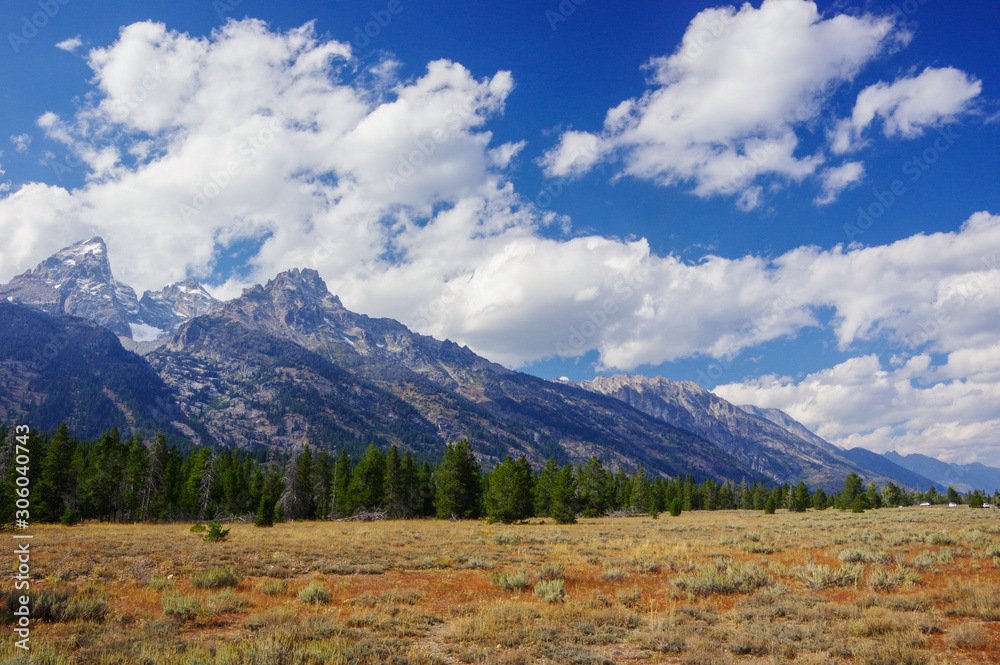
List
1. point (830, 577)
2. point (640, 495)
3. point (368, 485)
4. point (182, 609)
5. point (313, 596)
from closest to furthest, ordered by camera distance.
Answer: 1. point (182, 609)
2. point (313, 596)
3. point (830, 577)
4. point (368, 485)
5. point (640, 495)

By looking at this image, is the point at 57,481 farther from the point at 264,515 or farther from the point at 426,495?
the point at 426,495

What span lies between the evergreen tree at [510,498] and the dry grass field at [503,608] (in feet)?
99.6

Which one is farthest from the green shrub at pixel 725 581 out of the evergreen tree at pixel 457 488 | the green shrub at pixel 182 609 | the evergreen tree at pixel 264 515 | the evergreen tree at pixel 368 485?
the evergreen tree at pixel 368 485

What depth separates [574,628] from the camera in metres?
12.2

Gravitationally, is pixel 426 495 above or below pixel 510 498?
below

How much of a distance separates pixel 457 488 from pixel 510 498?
31.3 ft

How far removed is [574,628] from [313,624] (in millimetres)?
6505

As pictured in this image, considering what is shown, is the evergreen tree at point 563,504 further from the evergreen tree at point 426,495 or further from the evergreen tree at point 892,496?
the evergreen tree at point 892,496

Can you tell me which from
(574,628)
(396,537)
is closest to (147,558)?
(396,537)

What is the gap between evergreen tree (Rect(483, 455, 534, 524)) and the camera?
178 feet

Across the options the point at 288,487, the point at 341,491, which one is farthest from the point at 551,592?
the point at 341,491

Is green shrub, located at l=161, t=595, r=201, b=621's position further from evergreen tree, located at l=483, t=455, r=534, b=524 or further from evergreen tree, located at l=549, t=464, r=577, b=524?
evergreen tree, located at l=549, t=464, r=577, b=524

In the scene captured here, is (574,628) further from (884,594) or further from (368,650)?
(884,594)

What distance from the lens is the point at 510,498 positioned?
54.1 m
